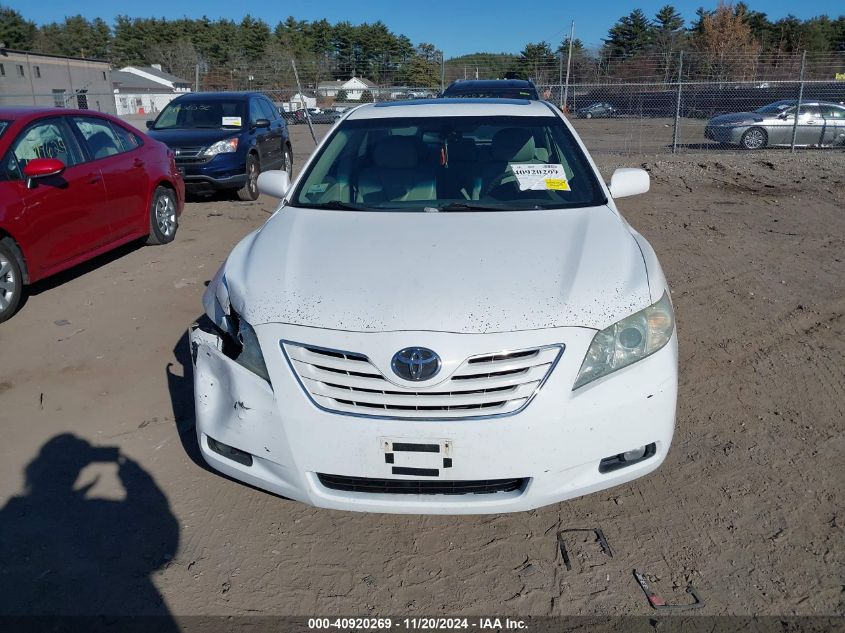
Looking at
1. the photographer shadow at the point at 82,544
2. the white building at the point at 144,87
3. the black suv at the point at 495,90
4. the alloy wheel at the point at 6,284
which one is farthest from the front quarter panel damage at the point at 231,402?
the white building at the point at 144,87

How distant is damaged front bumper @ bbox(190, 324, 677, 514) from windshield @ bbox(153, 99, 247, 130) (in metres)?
9.36

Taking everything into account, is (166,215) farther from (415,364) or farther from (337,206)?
(415,364)

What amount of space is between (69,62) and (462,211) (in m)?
61.8

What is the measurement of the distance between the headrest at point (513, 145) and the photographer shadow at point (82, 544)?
2.62 meters

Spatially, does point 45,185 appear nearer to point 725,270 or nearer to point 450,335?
point 450,335

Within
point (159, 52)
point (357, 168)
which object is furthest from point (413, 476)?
point (159, 52)

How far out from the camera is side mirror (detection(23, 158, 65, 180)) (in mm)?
5660

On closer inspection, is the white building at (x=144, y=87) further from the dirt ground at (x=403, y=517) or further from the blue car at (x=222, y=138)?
the dirt ground at (x=403, y=517)

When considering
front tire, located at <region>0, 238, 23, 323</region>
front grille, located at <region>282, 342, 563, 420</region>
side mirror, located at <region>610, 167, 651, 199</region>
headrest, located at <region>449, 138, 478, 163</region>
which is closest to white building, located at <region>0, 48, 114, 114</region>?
front tire, located at <region>0, 238, 23, 323</region>

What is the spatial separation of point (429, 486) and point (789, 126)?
64.3 ft

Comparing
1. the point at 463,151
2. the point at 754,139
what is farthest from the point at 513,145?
the point at 754,139

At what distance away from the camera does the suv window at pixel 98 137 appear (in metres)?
6.78

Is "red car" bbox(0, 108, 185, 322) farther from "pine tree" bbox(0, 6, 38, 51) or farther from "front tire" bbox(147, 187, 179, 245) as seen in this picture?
"pine tree" bbox(0, 6, 38, 51)

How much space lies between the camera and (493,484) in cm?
265
